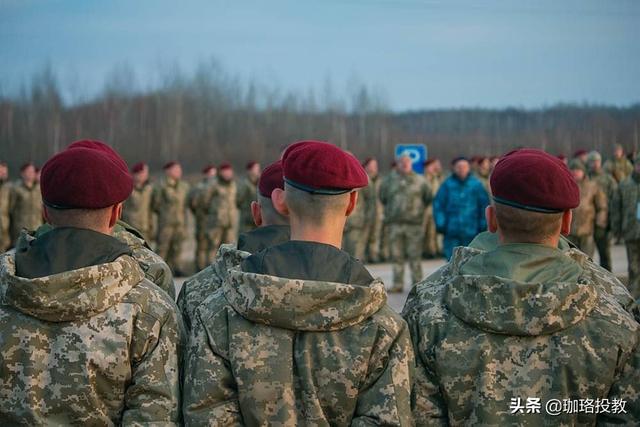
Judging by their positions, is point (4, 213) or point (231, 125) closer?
point (4, 213)

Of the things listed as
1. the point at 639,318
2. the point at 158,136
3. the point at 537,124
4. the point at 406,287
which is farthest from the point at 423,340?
the point at 158,136

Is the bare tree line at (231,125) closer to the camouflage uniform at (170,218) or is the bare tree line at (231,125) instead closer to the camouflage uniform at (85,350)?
the camouflage uniform at (170,218)

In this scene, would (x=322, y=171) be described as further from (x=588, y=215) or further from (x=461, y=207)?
(x=588, y=215)

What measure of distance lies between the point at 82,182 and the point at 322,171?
752 mm

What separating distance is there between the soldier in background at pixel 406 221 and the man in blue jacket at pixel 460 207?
0.66m

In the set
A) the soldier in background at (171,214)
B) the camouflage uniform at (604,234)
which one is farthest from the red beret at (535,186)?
the soldier in background at (171,214)

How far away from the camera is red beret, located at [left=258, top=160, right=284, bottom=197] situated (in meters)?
4.38

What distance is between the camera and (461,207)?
13070mm

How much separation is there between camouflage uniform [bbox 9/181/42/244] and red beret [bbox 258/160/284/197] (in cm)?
1330

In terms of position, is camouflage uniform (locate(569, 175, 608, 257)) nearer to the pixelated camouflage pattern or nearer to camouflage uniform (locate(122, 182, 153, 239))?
camouflage uniform (locate(122, 182, 153, 239))

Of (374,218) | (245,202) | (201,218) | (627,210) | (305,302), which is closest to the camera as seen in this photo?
(305,302)

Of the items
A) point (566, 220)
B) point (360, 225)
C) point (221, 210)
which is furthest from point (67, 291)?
point (221, 210)

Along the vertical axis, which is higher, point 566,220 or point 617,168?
point 566,220

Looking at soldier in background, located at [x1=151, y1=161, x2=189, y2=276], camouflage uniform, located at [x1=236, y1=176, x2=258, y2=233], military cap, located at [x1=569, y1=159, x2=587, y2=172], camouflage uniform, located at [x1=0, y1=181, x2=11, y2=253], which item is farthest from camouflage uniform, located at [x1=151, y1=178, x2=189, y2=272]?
military cap, located at [x1=569, y1=159, x2=587, y2=172]
